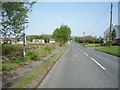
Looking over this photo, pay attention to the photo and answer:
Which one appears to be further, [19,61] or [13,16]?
[19,61]

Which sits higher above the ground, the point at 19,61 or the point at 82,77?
the point at 19,61

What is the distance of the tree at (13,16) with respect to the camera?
291 inches

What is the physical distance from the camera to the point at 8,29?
8406 millimetres

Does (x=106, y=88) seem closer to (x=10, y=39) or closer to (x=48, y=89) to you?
(x=48, y=89)

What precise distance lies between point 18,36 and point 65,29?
1563 inches

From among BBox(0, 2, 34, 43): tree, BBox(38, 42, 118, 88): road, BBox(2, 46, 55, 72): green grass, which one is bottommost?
BBox(38, 42, 118, 88): road

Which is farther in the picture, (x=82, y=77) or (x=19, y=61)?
(x=19, y=61)

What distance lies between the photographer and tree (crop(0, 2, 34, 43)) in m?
7.39

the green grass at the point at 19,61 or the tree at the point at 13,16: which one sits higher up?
the tree at the point at 13,16

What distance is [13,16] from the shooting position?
783cm

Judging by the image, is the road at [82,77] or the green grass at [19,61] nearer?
the road at [82,77]

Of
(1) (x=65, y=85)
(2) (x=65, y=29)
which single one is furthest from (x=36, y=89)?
(2) (x=65, y=29)

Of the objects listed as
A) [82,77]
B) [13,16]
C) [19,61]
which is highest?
[13,16]

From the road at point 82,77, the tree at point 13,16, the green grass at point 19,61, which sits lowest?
the road at point 82,77
